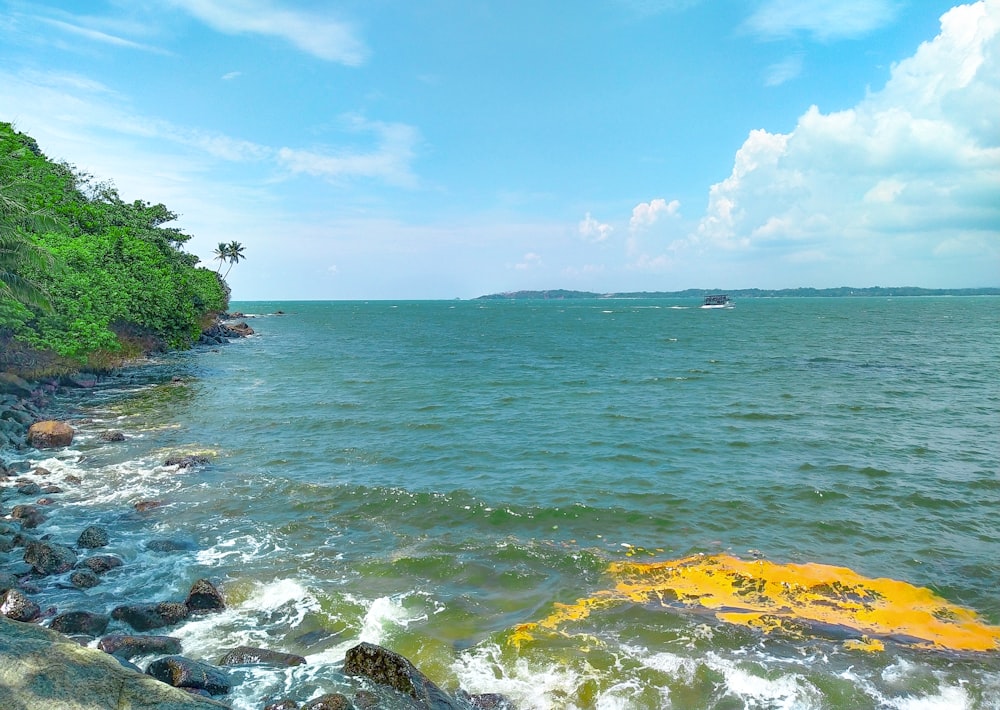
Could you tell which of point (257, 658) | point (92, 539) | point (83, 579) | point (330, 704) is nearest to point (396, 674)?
point (330, 704)

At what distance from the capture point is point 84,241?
4275 centimetres

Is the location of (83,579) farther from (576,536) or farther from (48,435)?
(48,435)

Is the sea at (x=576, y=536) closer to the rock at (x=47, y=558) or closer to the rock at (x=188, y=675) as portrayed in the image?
the rock at (x=188, y=675)

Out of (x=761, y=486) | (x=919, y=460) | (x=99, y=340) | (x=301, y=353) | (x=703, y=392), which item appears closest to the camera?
(x=761, y=486)

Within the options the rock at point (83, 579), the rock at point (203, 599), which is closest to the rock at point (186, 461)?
the rock at point (83, 579)

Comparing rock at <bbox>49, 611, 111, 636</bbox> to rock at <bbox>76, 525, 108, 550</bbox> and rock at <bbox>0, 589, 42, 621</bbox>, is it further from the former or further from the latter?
rock at <bbox>76, 525, 108, 550</bbox>

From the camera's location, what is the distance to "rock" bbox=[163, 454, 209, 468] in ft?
79.2

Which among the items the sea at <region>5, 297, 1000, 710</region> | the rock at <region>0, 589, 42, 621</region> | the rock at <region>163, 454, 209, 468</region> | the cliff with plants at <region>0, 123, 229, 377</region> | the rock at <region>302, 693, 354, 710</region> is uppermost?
the cliff with plants at <region>0, 123, 229, 377</region>

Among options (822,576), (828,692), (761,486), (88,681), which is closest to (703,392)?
(761,486)

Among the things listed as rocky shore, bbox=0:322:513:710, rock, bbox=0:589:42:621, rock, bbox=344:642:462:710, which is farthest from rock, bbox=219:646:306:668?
rock, bbox=0:589:42:621

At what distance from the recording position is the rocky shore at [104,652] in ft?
21.4

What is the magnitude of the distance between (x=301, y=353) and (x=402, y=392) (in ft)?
108

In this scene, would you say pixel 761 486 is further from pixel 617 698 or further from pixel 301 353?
pixel 301 353

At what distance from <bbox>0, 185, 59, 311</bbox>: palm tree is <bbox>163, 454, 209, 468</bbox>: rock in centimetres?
812
